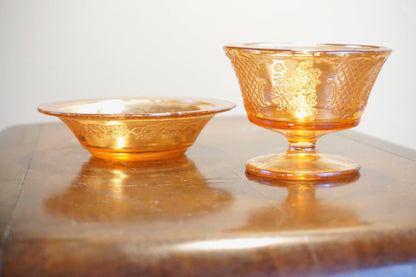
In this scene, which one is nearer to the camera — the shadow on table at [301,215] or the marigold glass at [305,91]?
the shadow on table at [301,215]

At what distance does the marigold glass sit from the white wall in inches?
42.0

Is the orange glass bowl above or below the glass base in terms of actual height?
above

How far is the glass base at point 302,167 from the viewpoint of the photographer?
2.80 feet

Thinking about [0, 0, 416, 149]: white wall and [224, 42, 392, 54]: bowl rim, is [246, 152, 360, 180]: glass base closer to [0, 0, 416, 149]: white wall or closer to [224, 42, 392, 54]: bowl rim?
[224, 42, 392, 54]: bowl rim

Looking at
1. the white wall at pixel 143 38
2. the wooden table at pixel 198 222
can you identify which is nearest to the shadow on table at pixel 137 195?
the wooden table at pixel 198 222

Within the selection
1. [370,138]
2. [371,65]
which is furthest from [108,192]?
[370,138]

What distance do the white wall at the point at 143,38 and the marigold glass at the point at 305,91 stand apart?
42.0 inches

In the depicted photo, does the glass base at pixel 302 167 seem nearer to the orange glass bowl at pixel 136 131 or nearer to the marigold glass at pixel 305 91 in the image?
the marigold glass at pixel 305 91

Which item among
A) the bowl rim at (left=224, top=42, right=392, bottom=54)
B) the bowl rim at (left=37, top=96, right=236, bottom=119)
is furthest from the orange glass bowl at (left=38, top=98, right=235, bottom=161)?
the bowl rim at (left=224, top=42, right=392, bottom=54)

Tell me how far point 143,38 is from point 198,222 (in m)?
1.34

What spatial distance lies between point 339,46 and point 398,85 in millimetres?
1311

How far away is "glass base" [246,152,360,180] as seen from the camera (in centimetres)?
85

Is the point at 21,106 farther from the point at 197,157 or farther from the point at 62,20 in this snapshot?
the point at 197,157

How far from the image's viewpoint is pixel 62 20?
186 centimetres
